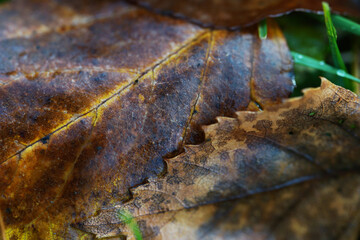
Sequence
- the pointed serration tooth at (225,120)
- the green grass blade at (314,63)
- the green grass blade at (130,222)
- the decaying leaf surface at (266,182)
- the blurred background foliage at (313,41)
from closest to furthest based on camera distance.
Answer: the decaying leaf surface at (266,182)
the green grass blade at (130,222)
the pointed serration tooth at (225,120)
the green grass blade at (314,63)
the blurred background foliage at (313,41)

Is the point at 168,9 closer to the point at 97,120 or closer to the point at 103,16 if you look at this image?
the point at 103,16

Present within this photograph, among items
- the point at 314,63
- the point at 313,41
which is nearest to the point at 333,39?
the point at 314,63

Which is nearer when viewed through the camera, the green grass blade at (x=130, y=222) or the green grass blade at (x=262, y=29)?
the green grass blade at (x=130, y=222)

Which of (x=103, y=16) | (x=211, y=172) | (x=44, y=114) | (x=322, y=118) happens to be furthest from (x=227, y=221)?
(x=103, y=16)

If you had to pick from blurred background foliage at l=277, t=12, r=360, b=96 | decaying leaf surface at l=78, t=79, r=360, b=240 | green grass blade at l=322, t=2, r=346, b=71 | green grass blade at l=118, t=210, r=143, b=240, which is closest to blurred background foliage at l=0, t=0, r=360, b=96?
blurred background foliage at l=277, t=12, r=360, b=96

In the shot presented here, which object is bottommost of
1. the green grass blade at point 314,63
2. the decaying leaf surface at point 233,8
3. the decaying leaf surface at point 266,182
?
the decaying leaf surface at point 266,182

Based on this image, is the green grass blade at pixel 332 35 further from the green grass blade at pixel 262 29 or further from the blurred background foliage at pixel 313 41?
the green grass blade at pixel 262 29

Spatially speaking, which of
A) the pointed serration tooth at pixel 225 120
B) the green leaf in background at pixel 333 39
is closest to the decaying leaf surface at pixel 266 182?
the pointed serration tooth at pixel 225 120
